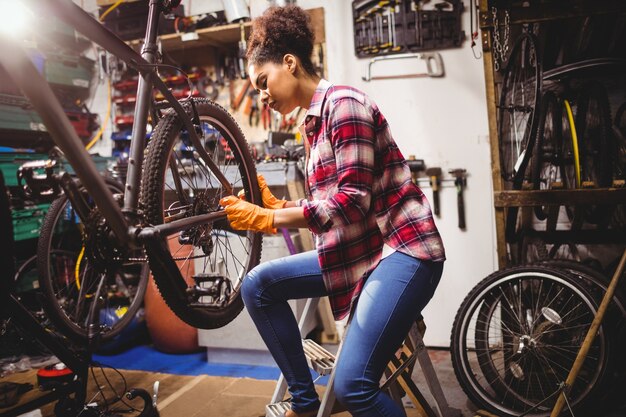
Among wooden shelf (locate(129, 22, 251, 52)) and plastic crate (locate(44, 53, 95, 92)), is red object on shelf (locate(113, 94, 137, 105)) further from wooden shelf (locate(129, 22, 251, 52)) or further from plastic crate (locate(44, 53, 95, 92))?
wooden shelf (locate(129, 22, 251, 52))

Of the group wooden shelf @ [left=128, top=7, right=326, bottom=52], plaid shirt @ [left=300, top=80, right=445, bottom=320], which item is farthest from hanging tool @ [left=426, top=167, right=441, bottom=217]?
plaid shirt @ [left=300, top=80, right=445, bottom=320]

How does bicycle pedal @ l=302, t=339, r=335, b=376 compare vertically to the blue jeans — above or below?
below

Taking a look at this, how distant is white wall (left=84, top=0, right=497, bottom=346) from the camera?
2994 millimetres

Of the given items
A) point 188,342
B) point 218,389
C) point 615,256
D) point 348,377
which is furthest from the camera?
point 188,342

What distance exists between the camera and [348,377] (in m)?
1.29

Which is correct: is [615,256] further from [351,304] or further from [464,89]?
[351,304]

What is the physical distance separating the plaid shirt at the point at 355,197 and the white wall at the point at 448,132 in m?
1.72

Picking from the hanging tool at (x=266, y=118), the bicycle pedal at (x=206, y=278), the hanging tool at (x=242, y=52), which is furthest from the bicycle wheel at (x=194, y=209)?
the hanging tool at (x=266, y=118)

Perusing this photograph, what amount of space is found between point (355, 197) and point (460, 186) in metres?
1.85

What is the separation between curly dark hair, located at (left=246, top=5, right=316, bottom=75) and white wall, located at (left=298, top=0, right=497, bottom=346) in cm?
169

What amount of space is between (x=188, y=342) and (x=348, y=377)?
2.17m

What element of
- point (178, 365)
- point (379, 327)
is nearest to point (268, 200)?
point (379, 327)

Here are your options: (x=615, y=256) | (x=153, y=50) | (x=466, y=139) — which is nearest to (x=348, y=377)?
(x=153, y=50)

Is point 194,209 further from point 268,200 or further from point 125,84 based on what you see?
point 125,84
